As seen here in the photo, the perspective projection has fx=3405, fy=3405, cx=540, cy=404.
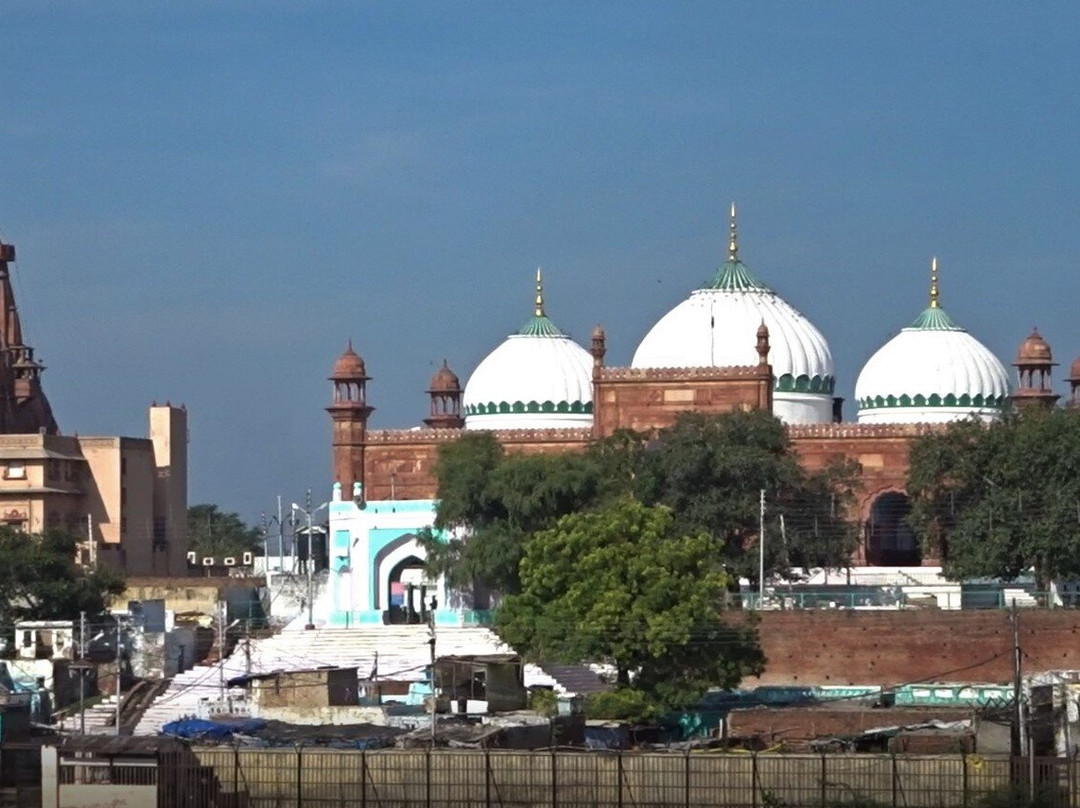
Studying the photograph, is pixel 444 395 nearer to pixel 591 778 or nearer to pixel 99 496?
pixel 99 496

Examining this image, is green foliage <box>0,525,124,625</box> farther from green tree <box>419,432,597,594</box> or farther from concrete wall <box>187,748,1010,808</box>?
concrete wall <box>187,748,1010,808</box>

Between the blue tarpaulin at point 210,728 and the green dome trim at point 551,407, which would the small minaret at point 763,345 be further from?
the blue tarpaulin at point 210,728

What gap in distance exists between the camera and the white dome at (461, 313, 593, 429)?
55.9 m

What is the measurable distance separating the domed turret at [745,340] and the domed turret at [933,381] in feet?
2.76

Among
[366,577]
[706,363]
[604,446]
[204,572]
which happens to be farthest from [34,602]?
[204,572]

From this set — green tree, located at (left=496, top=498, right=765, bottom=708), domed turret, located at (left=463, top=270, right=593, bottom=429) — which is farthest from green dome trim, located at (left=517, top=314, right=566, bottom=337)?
green tree, located at (left=496, top=498, right=765, bottom=708)

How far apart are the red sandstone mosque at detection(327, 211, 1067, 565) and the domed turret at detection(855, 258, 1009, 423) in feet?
0.07

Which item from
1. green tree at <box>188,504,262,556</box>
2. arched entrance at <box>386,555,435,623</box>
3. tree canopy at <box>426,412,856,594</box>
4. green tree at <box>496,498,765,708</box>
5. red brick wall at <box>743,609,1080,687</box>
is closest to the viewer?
green tree at <box>496,498,765,708</box>

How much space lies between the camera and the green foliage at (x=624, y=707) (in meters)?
39.3

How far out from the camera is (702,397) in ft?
174

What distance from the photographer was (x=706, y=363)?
54250 millimetres

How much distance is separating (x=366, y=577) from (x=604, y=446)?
406cm

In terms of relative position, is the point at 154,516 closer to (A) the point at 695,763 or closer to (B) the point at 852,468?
(B) the point at 852,468

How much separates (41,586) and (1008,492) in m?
13.5
